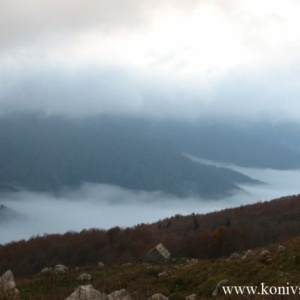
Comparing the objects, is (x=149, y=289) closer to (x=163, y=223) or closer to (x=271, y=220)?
(x=271, y=220)

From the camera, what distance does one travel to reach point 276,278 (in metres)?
19.0

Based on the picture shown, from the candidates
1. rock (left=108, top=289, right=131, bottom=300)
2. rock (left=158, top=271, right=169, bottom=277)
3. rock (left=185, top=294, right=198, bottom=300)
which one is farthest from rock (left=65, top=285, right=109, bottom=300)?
rock (left=158, top=271, right=169, bottom=277)

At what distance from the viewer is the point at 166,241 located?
234 ft

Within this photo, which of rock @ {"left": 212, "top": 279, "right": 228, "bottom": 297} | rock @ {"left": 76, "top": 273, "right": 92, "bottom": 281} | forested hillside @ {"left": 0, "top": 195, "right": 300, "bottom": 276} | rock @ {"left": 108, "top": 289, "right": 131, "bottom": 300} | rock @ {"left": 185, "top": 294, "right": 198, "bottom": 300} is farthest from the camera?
forested hillside @ {"left": 0, "top": 195, "right": 300, "bottom": 276}

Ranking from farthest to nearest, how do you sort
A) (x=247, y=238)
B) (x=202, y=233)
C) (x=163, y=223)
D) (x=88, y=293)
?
(x=163, y=223) < (x=202, y=233) < (x=247, y=238) < (x=88, y=293)

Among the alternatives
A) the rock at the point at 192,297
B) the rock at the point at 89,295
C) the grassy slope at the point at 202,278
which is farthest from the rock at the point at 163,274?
the rock at the point at 89,295

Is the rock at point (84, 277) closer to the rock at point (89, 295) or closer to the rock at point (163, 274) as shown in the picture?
the rock at point (163, 274)

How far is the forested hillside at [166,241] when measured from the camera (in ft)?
196

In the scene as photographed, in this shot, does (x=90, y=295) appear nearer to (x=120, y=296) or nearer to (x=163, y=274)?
(x=120, y=296)

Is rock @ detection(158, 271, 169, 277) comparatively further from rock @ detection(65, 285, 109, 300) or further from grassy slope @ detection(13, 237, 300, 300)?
rock @ detection(65, 285, 109, 300)

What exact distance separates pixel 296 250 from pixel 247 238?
38.7 metres

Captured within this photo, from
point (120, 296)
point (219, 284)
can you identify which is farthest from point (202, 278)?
point (120, 296)

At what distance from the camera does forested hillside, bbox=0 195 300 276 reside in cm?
5972

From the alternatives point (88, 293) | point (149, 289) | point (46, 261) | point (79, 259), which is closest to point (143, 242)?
point (79, 259)
